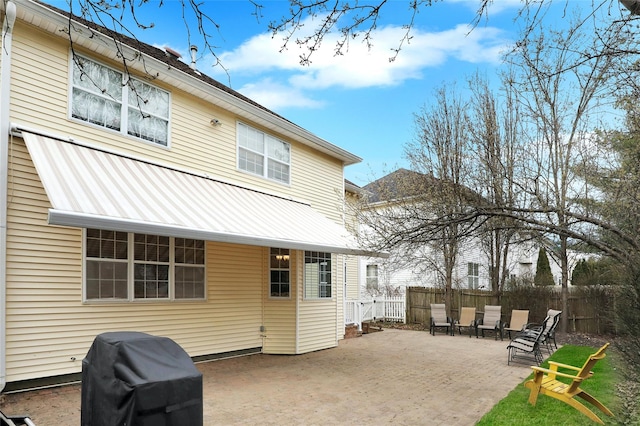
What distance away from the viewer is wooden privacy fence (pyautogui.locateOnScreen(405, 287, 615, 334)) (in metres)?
16.6

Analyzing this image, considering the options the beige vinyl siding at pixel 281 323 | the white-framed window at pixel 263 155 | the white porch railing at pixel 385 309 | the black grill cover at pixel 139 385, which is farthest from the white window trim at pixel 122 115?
the white porch railing at pixel 385 309

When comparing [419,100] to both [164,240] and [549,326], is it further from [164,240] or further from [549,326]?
[164,240]

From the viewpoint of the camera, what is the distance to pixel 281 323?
12.7m

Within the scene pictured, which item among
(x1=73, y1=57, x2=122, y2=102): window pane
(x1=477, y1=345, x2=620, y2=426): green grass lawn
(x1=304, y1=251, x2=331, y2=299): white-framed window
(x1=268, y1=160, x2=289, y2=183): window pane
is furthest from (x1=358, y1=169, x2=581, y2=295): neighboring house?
(x1=477, y1=345, x2=620, y2=426): green grass lawn

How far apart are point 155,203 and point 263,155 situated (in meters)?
5.36

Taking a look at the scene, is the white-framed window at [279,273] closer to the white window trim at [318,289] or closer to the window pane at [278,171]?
the white window trim at [318,289]

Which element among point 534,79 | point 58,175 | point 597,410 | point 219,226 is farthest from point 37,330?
point 534,79

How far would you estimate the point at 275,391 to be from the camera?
8.39 meters

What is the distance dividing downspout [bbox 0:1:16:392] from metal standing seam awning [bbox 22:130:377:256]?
390 millimetres

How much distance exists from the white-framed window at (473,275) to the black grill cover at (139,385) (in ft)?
74.2

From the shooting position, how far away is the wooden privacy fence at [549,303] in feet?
54.4

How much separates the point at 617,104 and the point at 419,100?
11781mm

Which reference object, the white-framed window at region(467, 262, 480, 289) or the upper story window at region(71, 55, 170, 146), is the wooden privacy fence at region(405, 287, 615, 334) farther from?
the upper story window at region(71, 55, 170, 146)

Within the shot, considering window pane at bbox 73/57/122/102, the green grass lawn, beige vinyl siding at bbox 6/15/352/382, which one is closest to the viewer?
the green grass lawn
